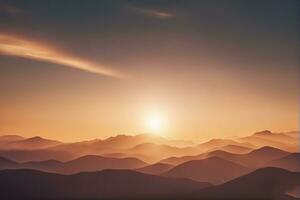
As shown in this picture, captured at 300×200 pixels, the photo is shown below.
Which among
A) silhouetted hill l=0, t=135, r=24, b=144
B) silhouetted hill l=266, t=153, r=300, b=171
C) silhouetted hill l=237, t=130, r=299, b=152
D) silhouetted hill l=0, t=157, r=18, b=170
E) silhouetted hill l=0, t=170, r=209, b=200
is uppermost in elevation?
silhouetted hill l=237, t=130, r=299, b=152

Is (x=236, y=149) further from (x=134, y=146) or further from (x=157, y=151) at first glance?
(x=134, y=146)

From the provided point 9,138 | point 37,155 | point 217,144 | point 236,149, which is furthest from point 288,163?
point 9,138

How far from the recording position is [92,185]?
4.20 metres

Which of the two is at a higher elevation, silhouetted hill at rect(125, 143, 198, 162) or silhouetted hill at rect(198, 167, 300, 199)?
silhouetted hill at rect(125, 143, 198, 162)

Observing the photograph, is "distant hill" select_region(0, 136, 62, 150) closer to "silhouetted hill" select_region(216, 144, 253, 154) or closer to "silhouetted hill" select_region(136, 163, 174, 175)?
"silhouetted hill" select_region(136, 163, 174, 175)

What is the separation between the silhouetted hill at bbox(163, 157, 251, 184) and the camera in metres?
4.27

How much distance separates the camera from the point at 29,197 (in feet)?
13.7

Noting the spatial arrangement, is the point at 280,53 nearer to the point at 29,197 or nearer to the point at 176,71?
the point at 176,71

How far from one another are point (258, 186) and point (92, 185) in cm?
111

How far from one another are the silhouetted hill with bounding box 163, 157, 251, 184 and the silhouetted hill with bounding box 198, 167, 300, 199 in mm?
49

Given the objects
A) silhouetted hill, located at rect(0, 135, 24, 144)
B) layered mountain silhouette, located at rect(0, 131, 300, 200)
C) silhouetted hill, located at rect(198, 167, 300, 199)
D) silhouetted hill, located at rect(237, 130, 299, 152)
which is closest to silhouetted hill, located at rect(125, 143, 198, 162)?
layered mountain silhouette, located at rect(0, 131, 300, 200)

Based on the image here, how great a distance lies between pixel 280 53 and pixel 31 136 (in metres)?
1.81

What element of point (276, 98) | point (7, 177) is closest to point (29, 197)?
point (7, 177)

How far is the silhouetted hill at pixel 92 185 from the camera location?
4.18 meters
